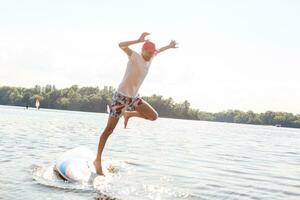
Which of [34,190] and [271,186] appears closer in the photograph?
[34,190]

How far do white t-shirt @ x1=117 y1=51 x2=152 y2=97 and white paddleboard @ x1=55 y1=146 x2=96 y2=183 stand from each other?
5.92 ft

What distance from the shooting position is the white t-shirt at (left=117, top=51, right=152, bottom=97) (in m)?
8.24

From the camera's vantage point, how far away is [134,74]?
8.27 meters

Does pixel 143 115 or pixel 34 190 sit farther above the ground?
pixel 143 115

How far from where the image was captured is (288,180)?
1123 centimetres

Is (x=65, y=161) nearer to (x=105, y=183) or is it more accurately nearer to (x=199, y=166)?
(x=105, y=183)

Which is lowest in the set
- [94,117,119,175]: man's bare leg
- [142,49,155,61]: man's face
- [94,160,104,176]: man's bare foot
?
[94,160,104,176]: man's bare foot

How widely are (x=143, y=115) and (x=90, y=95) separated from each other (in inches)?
6793

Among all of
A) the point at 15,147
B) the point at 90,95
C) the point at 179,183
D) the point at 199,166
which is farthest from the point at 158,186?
the point at 90,95

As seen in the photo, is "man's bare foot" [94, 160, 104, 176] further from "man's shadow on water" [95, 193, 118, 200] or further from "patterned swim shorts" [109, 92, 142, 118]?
"man's shadow on water" [95, 193, 118, 200]

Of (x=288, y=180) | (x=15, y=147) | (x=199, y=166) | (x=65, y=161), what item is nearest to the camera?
(x=65, y=161)

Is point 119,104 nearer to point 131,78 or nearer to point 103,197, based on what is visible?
point 131,78

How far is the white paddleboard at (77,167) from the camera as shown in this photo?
8.43 m

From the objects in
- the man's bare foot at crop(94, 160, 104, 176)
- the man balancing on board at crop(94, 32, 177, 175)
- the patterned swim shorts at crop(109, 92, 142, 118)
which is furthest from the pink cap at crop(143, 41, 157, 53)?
the man's bare foot at crop(94, 160, 104, 176)
